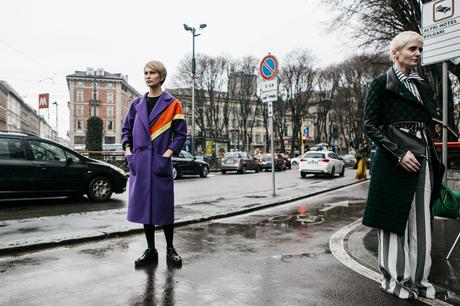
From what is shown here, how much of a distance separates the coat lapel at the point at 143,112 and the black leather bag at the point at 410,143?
2.28 m

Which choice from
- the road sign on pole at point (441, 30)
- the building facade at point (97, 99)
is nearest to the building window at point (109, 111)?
the building facade at point (97, 99)

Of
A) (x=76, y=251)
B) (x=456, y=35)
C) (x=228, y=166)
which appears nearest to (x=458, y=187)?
(x=456, y=35)

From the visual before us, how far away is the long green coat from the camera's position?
316cm

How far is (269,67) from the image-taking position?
11.2m

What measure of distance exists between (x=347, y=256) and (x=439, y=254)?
96cm

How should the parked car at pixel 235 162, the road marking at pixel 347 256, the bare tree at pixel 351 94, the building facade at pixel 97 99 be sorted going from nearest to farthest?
the road marking at pixel 347 256 → the parked car at pixel 235 162 → the bare tree at pixel 351 94 → the building facade at pixel 97 99

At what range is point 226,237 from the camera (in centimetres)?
566

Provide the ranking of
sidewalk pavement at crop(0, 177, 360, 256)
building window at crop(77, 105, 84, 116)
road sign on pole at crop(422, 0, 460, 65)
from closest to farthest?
1. road sign on pole at crop(422, 0, 460, 65)
2. sidewalk pavement at crop(0, 177, 360, 256)
3. building window at crop(77, 105, 84, 116)

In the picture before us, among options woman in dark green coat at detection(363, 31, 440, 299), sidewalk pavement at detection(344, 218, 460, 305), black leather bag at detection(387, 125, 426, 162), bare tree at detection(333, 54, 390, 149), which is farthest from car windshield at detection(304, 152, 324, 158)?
black leather bag at detection(387, 125, 426, 162)

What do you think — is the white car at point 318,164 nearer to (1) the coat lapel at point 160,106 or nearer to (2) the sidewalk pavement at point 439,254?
(2) the sidewalk pavement at point 439,254

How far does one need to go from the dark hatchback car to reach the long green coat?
795cm

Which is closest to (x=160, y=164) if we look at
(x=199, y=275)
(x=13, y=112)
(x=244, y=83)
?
(x=199, y=275)

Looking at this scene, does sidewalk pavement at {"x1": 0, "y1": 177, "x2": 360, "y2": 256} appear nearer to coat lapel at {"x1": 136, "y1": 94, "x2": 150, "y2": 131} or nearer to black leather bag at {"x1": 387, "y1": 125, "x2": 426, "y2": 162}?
coat lapel at {"x1": 136, "y1": 94, "x2": 150, "y2": 131}

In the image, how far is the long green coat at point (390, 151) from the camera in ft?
10.4
